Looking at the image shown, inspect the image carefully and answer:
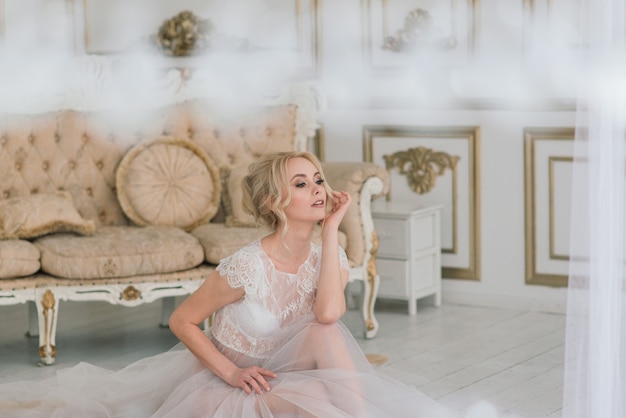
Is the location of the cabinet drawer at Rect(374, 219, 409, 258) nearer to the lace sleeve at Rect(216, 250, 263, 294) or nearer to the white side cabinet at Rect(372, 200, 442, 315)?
the white side cabinet at Rect(372, 200, 442, 315)

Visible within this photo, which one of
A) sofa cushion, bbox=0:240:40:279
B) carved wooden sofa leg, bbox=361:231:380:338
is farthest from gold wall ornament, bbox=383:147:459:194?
sofa cushion, bbox=0:240:40:279

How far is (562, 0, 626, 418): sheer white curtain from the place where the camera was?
213cm

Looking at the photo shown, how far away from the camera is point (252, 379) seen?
8.48ft

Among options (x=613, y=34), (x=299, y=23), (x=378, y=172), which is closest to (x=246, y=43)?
(x=299, y=23)

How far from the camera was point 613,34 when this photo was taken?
2.13 meters

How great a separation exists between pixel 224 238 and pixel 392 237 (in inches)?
39.2

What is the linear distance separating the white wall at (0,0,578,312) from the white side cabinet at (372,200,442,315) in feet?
0.69

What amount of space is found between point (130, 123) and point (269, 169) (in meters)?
1.93

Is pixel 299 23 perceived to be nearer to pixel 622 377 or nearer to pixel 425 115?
pixel 425 115

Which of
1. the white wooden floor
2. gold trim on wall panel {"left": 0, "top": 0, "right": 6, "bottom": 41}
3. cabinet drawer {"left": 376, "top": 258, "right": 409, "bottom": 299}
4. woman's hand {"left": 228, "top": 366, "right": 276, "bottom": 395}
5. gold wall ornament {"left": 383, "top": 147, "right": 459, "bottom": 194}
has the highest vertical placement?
gold trim on wall panel {"left": 0, "top": 0, "right": 6, "bottom": 41}

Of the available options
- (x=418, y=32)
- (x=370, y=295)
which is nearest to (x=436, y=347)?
(x=370, y=295)

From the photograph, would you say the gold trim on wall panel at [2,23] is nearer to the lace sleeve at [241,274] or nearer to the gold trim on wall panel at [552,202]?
the gold trim on wall panel at [552,202]

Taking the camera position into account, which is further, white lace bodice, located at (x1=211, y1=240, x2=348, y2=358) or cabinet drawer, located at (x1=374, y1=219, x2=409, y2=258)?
cabinet drawer, located at (x1=374, y1=219, x2=409, y2=258)

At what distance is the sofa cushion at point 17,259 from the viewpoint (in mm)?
3855
